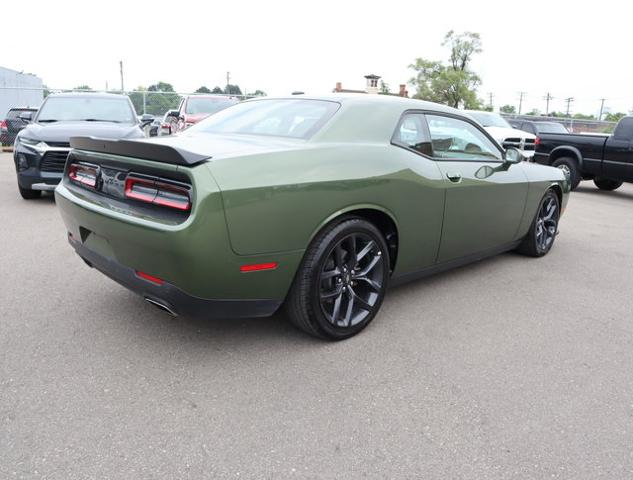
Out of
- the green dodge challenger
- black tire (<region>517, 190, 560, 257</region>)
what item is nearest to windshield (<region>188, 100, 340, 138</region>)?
the green dodge challenger

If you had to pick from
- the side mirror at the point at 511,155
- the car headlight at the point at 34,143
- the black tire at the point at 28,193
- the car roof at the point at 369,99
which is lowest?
the black tire at the point at 28,193

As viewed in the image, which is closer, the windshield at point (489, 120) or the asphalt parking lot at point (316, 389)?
the asphalt parking lot at point (316, 389)

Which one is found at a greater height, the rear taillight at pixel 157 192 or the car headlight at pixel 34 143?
the rear taillight at pixel 157 192

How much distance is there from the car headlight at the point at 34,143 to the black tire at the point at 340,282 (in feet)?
18.0

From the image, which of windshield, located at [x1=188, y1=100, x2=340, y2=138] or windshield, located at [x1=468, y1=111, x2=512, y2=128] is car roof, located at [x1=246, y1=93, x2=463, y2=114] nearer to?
windshield, located at [x1=188, y1=100, x2=340, y2=138]

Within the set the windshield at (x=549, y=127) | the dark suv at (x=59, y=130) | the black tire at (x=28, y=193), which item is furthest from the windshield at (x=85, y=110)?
the windshield at (x=549, y=127)

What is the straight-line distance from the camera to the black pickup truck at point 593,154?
33.0 feet

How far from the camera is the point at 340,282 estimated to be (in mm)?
3184

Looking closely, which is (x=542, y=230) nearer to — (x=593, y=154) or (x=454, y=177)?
(x=454, y=177)

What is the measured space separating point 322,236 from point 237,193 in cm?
65

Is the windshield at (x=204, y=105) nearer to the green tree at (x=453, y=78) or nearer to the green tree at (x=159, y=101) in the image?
the green tree at (x=159, y=101)

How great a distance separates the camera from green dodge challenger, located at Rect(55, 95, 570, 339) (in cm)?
256

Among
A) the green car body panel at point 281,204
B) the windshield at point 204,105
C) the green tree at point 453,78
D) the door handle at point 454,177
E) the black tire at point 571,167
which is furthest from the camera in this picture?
the green tree at point 453,78

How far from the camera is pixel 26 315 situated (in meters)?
3.45
